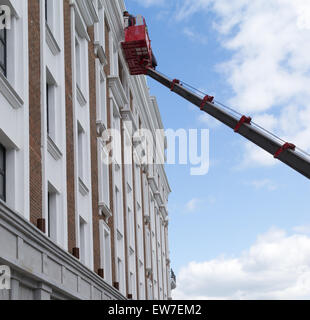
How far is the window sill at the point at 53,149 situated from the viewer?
16.7m

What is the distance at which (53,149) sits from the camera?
55.9 ft

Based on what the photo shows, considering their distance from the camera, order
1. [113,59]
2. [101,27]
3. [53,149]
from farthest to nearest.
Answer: [113,59]
[101,27]
[53,149]

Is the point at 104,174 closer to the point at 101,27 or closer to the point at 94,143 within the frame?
the point at 94,143

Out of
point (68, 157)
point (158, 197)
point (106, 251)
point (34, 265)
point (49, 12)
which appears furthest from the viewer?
point (158, 197)

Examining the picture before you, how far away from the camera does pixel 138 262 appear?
32.9 meters

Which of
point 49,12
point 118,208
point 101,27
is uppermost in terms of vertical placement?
point 101,27

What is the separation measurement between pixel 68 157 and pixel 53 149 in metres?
1.77

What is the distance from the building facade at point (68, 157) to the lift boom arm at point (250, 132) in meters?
3.57

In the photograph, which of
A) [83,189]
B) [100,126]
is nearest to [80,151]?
[83,189]

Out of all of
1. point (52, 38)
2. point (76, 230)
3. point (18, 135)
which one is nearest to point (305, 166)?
point (76, 230)

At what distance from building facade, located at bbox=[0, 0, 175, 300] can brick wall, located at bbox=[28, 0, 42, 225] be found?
0.03 metres

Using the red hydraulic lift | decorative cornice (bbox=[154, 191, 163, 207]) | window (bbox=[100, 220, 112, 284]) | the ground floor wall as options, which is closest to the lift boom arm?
A: the red hydraulic lift
